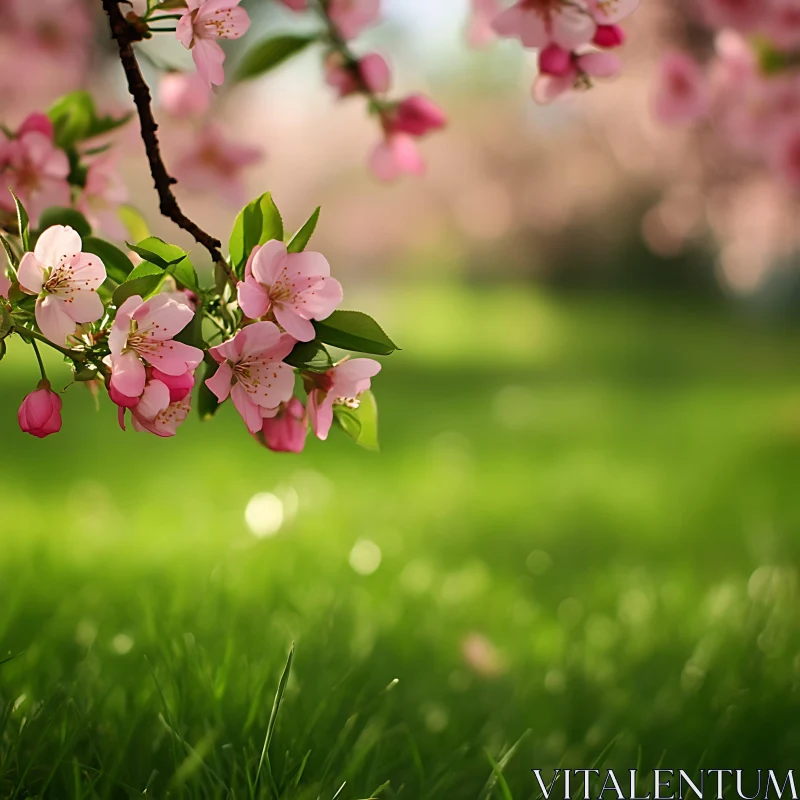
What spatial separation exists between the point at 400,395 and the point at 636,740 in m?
4.36

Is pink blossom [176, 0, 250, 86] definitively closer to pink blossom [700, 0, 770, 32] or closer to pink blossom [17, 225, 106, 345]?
pink blossom [17, 225, 106, 345]

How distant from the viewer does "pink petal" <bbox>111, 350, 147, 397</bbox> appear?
0.84 metres

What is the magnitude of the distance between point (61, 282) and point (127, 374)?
0.11 meters

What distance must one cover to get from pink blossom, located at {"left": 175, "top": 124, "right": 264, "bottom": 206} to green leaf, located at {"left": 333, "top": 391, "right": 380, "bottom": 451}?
76 cm

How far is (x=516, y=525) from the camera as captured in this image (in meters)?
3.02

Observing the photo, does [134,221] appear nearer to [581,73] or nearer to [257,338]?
[257,338]

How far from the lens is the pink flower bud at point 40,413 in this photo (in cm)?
89

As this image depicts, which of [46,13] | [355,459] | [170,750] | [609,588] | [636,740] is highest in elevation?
[46,13]

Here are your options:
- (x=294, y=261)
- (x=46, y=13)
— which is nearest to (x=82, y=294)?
(x=294, y=261)

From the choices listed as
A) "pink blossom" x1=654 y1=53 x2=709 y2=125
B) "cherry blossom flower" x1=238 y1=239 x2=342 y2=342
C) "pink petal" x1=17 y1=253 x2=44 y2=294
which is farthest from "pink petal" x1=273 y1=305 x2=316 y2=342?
"pink blossom" x1=654 y1=53 x2=709 y2=125

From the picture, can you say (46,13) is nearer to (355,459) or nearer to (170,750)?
(170,750)

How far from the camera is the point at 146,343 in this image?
2.81 ft

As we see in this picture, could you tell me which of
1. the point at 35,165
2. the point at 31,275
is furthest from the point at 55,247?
the point at 35,165

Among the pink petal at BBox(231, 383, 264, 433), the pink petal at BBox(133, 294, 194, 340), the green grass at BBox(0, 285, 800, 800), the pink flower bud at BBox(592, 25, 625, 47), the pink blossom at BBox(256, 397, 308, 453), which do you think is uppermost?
the pink flower bud at BBox(592, 25, 625, 47)
